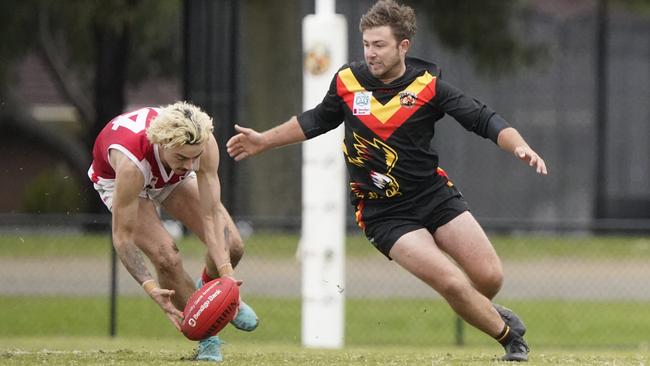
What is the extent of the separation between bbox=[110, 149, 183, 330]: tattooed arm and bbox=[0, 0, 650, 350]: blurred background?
499cm

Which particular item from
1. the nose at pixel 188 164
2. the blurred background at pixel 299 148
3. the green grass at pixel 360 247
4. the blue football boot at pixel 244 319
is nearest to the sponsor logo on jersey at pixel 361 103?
the nose at pixel 188 164

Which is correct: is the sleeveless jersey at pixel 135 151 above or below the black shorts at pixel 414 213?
above

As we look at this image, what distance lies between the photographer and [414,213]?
Result: 352 inches

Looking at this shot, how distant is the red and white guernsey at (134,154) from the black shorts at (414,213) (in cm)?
127

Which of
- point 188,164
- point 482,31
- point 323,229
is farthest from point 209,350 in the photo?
point 482,31

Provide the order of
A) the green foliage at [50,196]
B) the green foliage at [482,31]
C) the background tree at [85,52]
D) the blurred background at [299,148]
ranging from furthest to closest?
the green foliage at [50,196]
the background tree at [85,52]
the green foliage at [482,31]
the blurred background at [299,148]

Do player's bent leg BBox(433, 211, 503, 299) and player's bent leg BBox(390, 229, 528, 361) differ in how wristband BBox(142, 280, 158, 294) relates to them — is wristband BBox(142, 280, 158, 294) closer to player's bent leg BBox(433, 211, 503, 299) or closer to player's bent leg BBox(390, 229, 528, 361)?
player's bent leg BBox(390, 229, 528, 361)

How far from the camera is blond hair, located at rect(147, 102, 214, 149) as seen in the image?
8.41m

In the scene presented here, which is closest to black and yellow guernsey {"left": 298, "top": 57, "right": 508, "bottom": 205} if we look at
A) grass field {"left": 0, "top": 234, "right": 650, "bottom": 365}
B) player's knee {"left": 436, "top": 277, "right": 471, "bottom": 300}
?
player's knee {"left": 436, "top": 277, "right": 471, "bottom": 300}

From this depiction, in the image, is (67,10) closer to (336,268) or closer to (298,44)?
(298,44)

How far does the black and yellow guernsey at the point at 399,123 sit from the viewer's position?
8805mm

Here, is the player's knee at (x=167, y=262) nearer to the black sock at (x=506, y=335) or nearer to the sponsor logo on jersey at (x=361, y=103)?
the sponsor logo on jersey at (x=361, y=103)

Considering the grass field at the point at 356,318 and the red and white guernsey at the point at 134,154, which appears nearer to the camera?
the red and white guernsey at the point at 134,154

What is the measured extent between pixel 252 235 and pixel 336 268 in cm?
195
